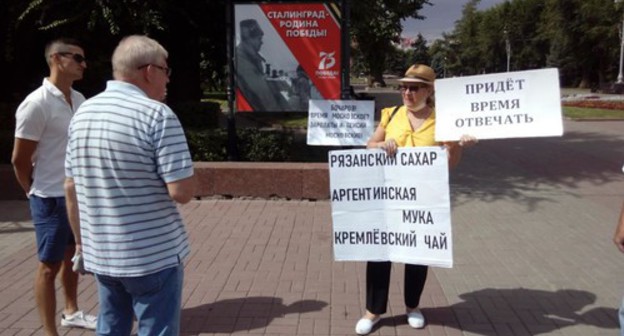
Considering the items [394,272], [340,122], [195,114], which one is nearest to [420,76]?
[394,272]

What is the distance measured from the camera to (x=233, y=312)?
4.64 metres

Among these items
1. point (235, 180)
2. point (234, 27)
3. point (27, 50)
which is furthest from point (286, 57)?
point (27, 50)

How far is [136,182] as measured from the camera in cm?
256

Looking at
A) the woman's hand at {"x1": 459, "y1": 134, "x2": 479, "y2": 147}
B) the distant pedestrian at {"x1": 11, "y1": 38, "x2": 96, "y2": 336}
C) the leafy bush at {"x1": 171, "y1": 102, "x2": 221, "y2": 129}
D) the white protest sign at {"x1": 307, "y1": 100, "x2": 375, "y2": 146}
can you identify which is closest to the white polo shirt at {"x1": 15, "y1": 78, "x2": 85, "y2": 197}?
the distant pedestrian at {"x1": 11, "y1": 38, "x2": 96, "y2": 336}

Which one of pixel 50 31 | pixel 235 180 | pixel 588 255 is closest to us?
pixel 588 255

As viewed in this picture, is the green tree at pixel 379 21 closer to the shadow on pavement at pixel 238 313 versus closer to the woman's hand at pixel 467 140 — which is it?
the shadow on pavement at pixel 238 313

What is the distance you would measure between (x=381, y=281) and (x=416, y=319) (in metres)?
0.38

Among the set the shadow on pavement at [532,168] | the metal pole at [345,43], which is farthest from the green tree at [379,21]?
the shadow on pavement at [532,168]

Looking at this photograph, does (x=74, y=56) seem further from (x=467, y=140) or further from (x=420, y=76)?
(x=467, y=140)

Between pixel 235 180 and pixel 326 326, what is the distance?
4.30 m

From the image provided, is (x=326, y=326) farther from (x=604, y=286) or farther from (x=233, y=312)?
(x=604, y=286)

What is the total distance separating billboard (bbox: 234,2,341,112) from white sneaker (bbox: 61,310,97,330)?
17.3ft

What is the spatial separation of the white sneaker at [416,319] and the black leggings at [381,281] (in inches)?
5.6

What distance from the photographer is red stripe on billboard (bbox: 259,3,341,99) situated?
890 cm
